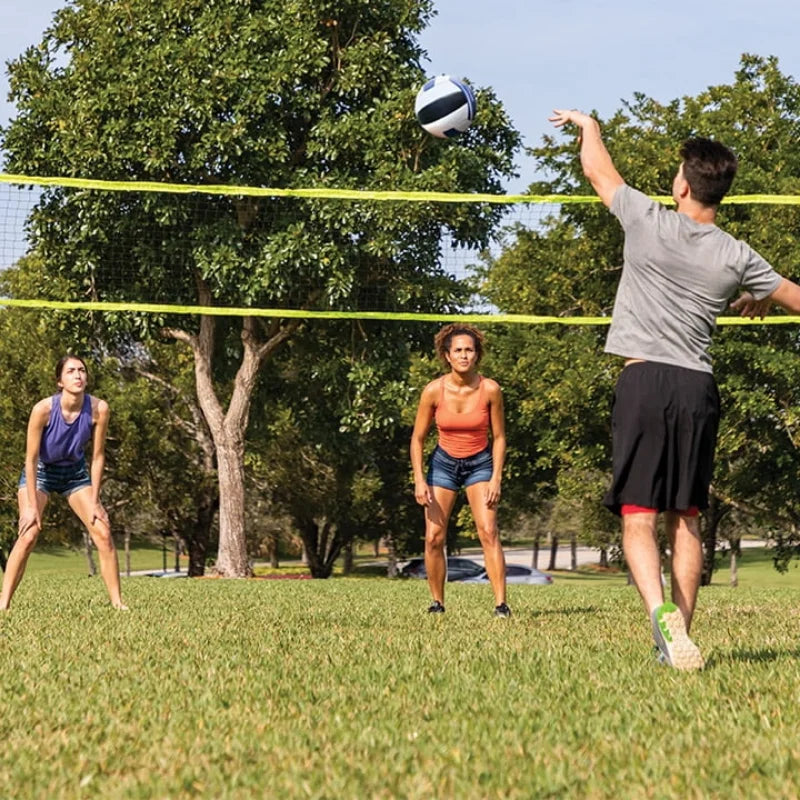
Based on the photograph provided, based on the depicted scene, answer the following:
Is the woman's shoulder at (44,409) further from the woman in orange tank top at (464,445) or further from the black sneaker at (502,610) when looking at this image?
the black sneaker at (502,610)

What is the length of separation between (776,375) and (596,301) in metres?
5.21

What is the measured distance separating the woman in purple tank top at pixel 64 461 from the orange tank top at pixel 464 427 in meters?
2.32

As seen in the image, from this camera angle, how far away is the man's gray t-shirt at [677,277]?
223 inches

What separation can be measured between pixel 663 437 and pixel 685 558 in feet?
2.20

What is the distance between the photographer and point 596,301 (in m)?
30.0

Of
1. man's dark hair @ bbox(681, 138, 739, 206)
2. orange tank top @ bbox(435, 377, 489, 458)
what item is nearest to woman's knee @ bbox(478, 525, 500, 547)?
orange tank top @ bbox(435, 377, 489, 458)

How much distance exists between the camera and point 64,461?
30.4 ft

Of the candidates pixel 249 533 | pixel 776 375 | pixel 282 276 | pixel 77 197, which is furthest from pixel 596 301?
pixel 249 533

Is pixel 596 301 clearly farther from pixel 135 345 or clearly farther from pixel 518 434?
pixel 135 345

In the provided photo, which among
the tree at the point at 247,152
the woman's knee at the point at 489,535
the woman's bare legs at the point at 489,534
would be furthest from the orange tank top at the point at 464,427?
the tree at the point at 247,152

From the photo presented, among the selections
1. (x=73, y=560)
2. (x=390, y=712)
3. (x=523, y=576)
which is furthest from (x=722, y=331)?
(x=73, y=560)

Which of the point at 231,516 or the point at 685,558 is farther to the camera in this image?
the point at 231,516

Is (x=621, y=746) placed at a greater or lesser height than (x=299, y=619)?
greater

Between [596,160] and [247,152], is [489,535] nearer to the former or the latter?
[596,160]
